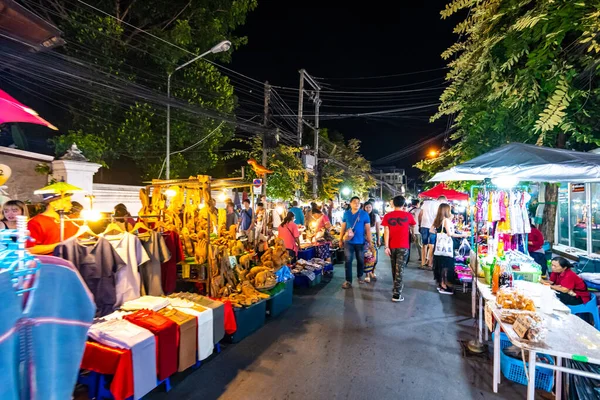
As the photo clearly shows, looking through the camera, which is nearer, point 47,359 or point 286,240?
point 47,359

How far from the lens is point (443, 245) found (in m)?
7.46

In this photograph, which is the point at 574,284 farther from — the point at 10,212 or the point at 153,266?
the point at 10,212

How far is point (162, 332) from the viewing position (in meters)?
3.47

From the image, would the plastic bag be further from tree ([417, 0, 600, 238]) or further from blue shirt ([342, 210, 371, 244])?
blue shirt ([342, 210, 371, 244])

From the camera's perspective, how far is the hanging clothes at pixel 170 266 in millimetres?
4984

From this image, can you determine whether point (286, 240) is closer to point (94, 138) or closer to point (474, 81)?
point (474, 81)


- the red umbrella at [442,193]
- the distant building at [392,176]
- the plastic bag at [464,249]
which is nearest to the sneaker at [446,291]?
the plastic bag at [464,249]

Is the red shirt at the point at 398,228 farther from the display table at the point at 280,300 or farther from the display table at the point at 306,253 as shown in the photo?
the display table at the point at 306,253

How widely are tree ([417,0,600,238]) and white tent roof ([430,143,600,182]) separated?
589 millimetres

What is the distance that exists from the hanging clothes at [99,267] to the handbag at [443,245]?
20.6ft

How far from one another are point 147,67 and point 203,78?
6.67 feet

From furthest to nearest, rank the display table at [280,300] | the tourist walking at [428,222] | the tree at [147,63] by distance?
the tree at [147,63] < the tourist walking at [428,222] < the display table at [280,300]

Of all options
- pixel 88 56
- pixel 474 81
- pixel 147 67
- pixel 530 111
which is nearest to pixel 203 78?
pixel 147 67

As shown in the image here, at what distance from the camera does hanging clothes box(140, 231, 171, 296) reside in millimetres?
4586
